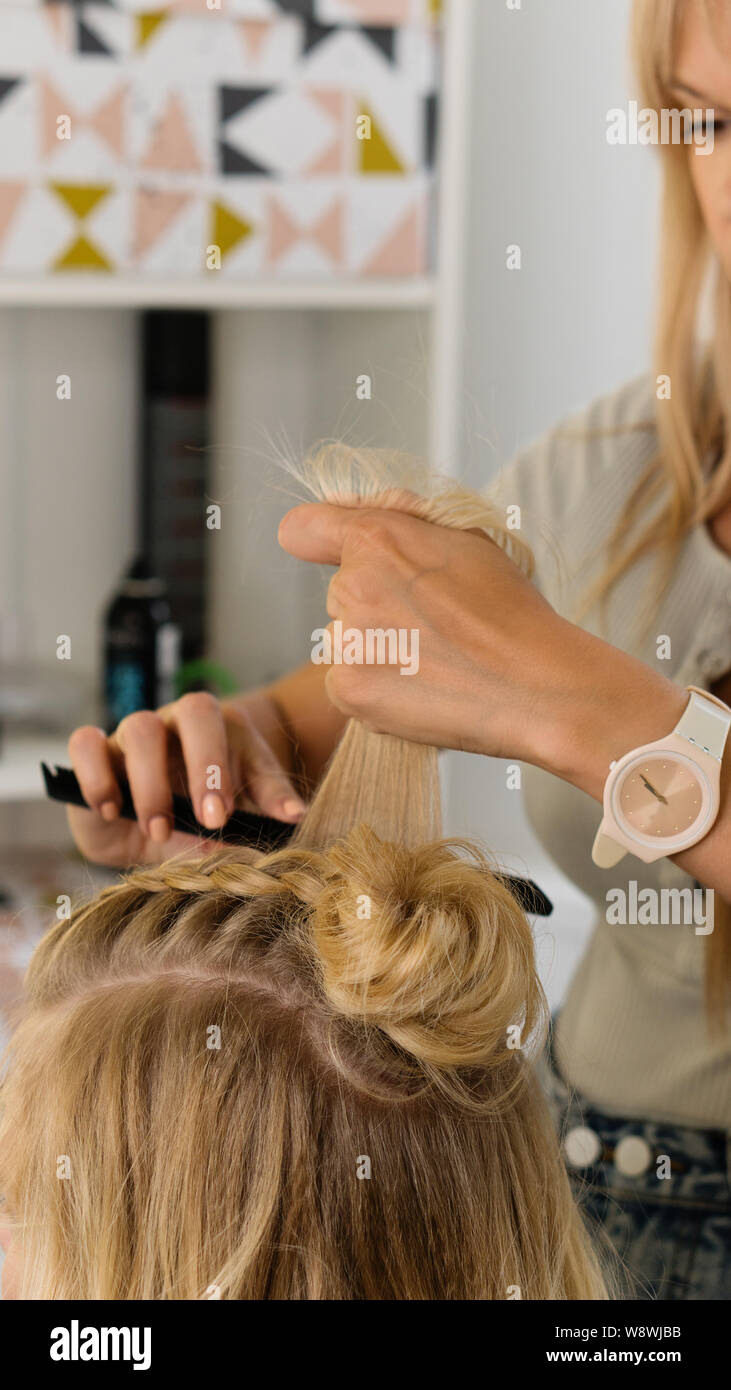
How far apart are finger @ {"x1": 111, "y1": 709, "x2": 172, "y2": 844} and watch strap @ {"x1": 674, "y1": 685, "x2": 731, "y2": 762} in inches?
12.4

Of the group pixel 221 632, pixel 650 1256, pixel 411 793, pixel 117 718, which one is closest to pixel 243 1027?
pixel 411 793

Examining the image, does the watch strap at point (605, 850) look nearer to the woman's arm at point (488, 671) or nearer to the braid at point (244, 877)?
the woman's arm at point (488, 671)

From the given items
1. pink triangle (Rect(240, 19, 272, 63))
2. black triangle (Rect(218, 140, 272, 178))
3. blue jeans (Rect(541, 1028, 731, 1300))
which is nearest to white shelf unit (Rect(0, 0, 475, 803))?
black triangle (Rect(218, 140, 272, 178))

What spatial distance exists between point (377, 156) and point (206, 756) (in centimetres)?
105

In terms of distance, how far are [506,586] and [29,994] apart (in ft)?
1.12

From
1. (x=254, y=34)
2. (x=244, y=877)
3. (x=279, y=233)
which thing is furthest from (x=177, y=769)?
(x=254, y=34)

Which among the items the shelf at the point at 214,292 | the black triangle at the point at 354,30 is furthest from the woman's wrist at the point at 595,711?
the black triangle at the point at 354,30

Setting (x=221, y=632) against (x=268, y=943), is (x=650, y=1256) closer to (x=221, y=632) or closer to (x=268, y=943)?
(x=268, y=943)

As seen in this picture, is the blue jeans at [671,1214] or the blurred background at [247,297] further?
the blurred background at [247,297]

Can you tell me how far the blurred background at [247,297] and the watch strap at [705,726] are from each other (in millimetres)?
832

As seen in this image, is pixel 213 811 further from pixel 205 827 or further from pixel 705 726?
pixel 705 726

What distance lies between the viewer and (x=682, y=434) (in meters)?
0.94

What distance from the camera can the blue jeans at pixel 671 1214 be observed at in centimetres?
86
